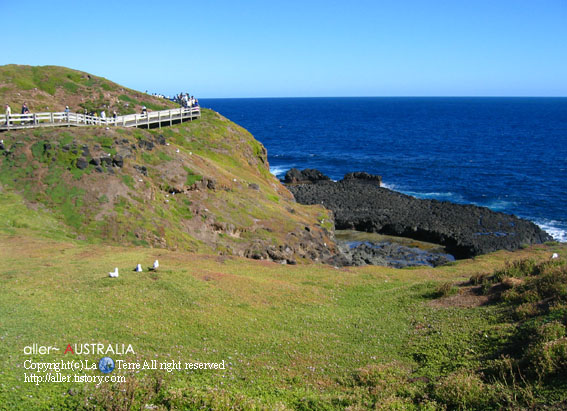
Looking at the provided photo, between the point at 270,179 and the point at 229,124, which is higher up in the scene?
the point at 229,124

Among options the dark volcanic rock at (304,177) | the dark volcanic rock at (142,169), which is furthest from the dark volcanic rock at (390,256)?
the dark volcanic rock at (304,177)

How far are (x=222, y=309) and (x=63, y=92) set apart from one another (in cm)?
6125

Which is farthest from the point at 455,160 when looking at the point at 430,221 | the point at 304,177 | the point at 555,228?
the point at 430,221

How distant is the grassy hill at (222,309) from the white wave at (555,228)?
19318 mm

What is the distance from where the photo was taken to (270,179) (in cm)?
6881

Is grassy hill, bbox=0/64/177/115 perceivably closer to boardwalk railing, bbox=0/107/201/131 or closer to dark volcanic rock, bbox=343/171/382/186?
boardwalk railing, bbox=0/107/201/131

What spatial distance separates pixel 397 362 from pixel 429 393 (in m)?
2.89

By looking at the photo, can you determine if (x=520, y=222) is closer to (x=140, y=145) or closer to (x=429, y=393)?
(x=140, y=145)

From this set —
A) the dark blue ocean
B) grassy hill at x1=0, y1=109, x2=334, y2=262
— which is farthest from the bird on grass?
the dark blue ocean

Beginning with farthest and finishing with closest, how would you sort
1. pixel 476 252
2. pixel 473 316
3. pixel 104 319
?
1. pixel 476 252
2. pixel 473 316
3. pixel 104 319

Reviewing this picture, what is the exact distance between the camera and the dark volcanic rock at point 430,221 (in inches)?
2196

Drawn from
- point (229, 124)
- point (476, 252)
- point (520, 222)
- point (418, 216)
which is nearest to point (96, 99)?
point (229, 124)

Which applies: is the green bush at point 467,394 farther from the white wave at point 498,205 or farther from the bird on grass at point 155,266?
the white wave at point 498,205

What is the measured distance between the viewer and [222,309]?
71.9 ft
